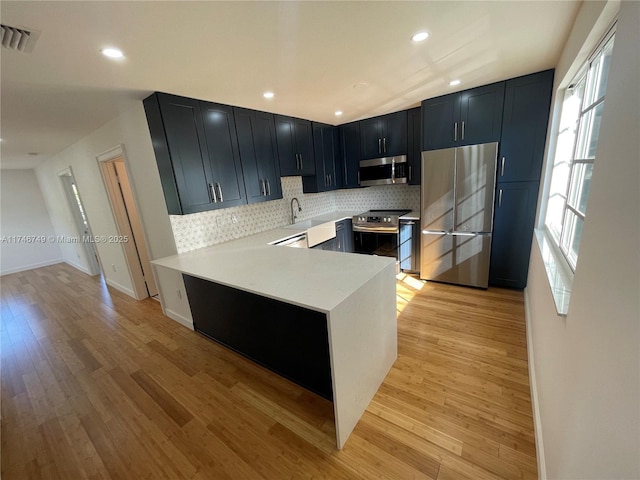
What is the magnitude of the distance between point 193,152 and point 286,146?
134 centimetres

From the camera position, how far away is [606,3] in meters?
1.07

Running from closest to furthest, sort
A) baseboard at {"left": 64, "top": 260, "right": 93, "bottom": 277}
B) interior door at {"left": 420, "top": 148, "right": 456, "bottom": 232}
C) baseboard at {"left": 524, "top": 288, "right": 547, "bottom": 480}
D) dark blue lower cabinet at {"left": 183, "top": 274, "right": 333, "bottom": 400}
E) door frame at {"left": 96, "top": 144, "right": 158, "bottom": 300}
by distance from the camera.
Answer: baseboard at {"left": 524, "top": 288, "right": 547, "bottom": 480} < dark blue lower cabinet at {"left": 183, "top": 274, "right": 333, "bottom": 400} < interior door at {"left": 420, "top": 148, "right": 456, "bottom": 232} < door frame at {"left": 96, "top": 144, "right": 158, "bottom": 300} < baseboard at {"left": 64, "top": 260, "right": 93, "bottom": 277}

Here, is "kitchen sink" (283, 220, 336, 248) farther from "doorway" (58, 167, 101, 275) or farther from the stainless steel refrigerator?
"doorway" (58, 167, 101, 275)

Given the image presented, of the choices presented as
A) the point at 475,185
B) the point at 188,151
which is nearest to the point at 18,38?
the point at 188,151

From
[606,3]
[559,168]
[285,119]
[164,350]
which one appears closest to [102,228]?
[164,350]

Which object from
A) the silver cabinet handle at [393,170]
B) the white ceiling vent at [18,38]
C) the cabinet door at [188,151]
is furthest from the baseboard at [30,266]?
the silver cabinet handle at [393,170]

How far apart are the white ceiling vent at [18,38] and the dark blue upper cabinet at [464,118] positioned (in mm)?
3394

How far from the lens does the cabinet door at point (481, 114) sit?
271cm

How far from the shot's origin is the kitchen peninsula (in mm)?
1444

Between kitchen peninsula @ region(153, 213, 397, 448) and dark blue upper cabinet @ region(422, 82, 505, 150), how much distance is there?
2045 millimetres

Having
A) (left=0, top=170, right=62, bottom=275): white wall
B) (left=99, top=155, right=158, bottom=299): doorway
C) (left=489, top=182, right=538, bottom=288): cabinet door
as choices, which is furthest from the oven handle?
(left=0, top=170, right=62, bottom=275): white wall

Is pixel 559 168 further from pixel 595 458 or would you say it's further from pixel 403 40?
pixel 595 458

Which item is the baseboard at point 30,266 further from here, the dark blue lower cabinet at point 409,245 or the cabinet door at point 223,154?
the dark blue lower cabinet at point 409,245

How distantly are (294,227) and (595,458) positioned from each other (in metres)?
3.30
